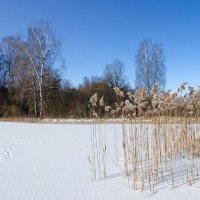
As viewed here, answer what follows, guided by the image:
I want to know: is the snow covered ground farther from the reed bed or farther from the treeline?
the treeline

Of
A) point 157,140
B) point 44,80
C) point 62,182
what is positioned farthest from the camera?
point 44,80

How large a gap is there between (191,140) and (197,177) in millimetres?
522

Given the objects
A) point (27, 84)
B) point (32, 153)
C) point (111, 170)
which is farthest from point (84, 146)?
point (27, 84)

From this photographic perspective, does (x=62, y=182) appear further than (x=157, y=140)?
No

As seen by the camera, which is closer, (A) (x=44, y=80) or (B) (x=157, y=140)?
(B) (x=157, y=140)

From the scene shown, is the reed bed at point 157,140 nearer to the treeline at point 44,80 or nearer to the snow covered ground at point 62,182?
the snow covered ground at point 62,182

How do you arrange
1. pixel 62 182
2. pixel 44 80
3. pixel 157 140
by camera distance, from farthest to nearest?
pixel 44 80 → pixel 157 140 → pixel 62 182

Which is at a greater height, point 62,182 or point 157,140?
point 157,140

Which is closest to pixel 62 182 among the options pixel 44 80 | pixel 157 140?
pixel 157 140

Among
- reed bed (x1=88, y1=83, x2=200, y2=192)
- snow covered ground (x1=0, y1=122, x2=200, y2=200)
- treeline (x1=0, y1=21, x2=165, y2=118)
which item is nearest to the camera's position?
snow covered ground (x1=0, y1=122, x2=200, y2=200)

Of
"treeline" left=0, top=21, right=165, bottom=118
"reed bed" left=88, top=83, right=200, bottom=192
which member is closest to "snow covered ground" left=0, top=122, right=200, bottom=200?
"reed bed" left=88, top=83, right=200, bottom=192

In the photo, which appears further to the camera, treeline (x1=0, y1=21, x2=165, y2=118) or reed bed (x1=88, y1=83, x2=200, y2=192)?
treeline (x1=0, y1=21, x2=165, y2=118)

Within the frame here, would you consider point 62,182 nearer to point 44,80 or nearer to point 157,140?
point 157,140

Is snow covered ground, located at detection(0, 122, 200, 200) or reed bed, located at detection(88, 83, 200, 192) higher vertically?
reed bed, located at detection(88, 83, 200, 192)
